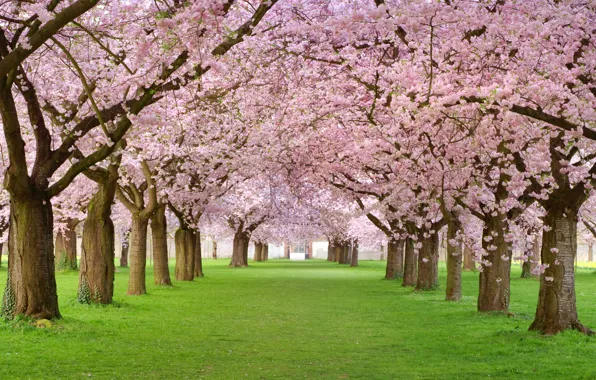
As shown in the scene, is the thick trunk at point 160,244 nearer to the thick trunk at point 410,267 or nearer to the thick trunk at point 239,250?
the thick trunk at point 410,267

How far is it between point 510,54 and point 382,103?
4805 mm

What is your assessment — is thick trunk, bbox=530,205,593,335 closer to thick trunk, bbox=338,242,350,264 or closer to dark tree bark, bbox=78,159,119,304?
dark tree bark, bbox=78,159,119,304

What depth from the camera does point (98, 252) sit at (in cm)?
2278

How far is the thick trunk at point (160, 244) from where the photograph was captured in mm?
33844

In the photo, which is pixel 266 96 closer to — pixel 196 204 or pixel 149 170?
pixel 149 170

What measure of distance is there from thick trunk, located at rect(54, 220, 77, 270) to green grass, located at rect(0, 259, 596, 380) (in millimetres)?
25768

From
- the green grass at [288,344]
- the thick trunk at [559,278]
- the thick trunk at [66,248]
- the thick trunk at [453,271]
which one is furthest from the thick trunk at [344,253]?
the thick trunk at [559,278]

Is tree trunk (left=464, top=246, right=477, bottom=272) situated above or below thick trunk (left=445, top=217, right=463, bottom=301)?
below

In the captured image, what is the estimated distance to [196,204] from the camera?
122 feet

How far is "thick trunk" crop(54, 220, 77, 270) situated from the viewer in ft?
161

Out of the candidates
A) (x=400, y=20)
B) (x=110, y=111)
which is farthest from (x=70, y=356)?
(x=400, y=20)

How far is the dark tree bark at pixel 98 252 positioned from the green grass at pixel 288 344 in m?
0.58

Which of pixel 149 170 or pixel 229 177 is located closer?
pixel 149 170

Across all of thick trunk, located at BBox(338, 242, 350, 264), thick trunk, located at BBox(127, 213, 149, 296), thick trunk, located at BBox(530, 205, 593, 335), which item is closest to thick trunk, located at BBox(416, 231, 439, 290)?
thick trunk, located at BBox(127, 213, 149, 296)
